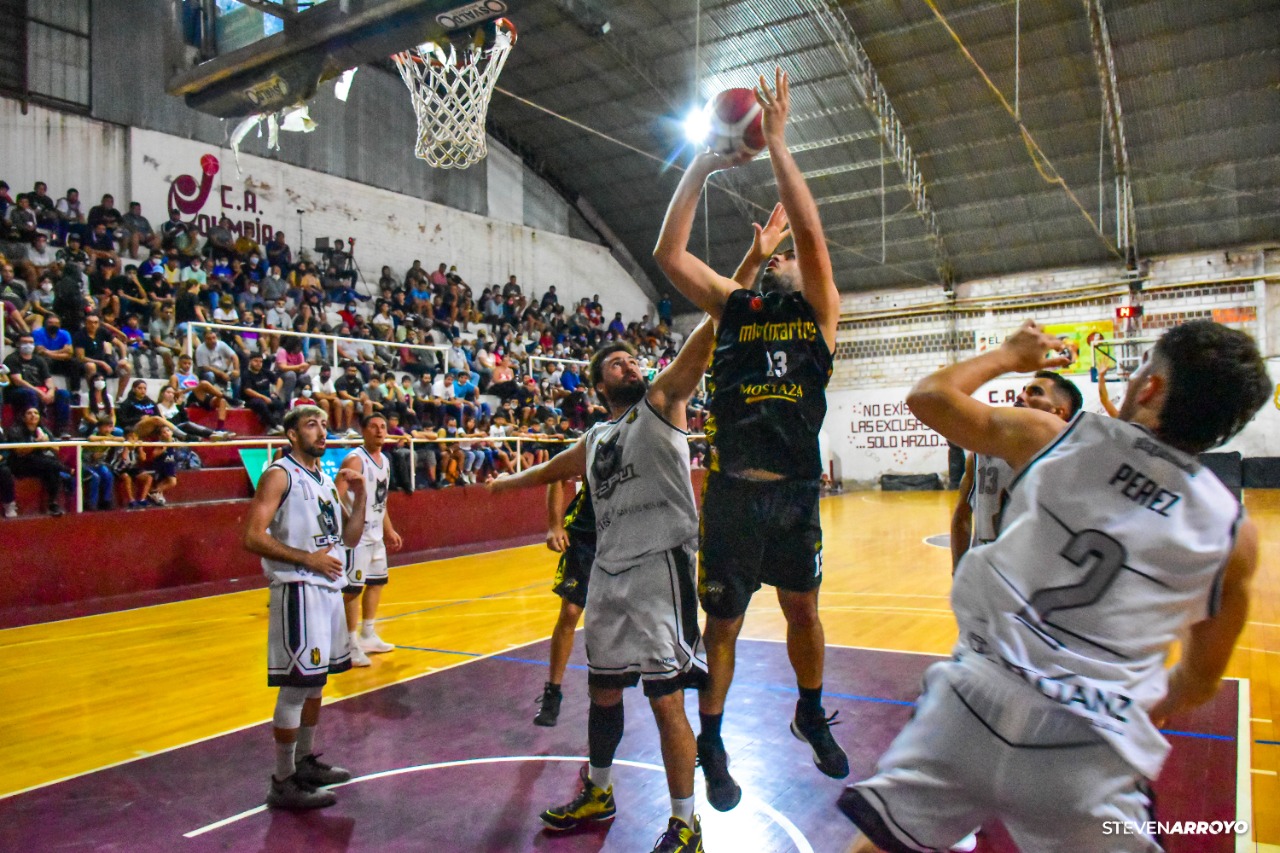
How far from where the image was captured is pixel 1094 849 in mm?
1562

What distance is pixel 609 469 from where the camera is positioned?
131 inches

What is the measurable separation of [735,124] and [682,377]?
0.95m

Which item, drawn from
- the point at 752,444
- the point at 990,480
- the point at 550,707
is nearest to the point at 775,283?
the point at 752,444

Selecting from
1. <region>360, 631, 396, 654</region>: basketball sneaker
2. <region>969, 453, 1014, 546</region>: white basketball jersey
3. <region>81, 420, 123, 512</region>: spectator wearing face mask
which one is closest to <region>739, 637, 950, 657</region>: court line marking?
<region>969, 453, 1014, 546</region>: white basketball jersey

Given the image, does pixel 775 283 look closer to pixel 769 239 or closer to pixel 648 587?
pixel 769 239

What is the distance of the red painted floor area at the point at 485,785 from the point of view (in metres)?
3.31

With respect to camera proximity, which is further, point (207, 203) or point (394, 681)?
point (207, 203)

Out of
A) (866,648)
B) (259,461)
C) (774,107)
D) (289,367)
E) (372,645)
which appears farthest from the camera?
(289,367)

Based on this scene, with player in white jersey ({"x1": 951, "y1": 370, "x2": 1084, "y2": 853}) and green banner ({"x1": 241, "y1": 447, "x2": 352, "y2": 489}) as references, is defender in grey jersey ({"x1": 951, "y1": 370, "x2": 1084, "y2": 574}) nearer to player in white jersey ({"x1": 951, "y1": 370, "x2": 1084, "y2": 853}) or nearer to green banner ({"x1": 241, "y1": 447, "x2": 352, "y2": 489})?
player in white jersey ({"x1": 951, "y1": 370, "x2": 1084, "y2": 853})

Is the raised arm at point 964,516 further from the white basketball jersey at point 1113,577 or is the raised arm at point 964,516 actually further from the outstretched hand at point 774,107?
the white basketball jersey at point 1113,577

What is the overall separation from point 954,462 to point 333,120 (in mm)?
17947

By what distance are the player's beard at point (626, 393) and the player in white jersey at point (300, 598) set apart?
1.51m

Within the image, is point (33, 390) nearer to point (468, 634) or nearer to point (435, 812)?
point (468, 634)

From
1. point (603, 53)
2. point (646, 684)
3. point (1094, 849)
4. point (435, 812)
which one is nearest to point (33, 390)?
point (435, 812)
